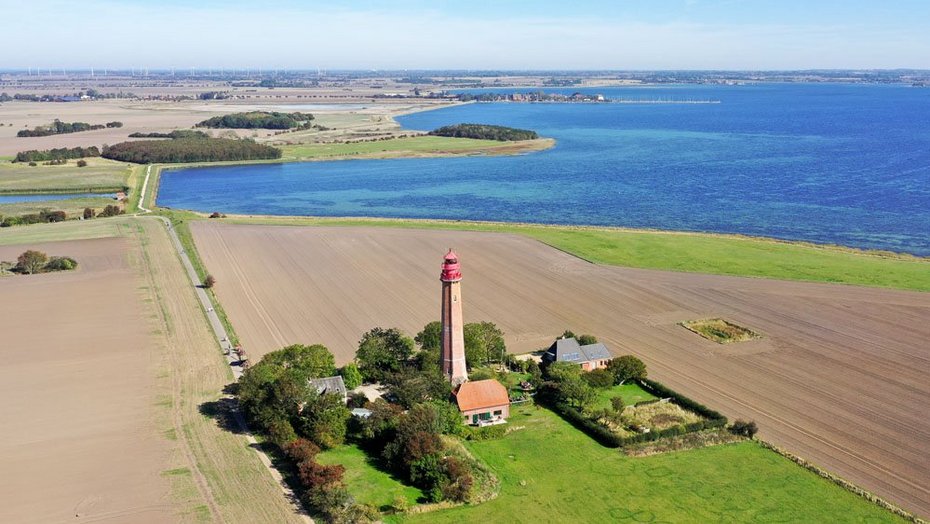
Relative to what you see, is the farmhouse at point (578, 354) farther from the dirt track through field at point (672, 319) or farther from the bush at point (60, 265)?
the bush at point (60, 265)

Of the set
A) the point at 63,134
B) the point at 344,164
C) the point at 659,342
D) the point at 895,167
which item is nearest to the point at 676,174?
the point at 895,167

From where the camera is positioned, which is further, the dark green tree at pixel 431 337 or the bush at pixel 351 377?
the dark green tree at pixel 431 337

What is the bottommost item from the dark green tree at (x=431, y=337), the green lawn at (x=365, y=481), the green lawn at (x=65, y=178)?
the green lawn at (x=365, y=481)

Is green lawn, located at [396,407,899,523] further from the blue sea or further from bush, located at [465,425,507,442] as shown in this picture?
the blue sea

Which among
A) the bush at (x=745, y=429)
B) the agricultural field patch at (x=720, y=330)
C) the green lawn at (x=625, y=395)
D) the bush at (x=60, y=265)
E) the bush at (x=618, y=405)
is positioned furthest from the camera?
the bush at (x=60, y=265)

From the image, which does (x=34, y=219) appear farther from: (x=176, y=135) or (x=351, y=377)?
(x=176, y=135)

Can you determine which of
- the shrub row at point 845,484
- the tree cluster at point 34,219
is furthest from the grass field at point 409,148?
the shrub row at point 845,484

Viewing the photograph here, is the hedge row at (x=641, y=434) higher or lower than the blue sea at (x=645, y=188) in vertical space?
lower
